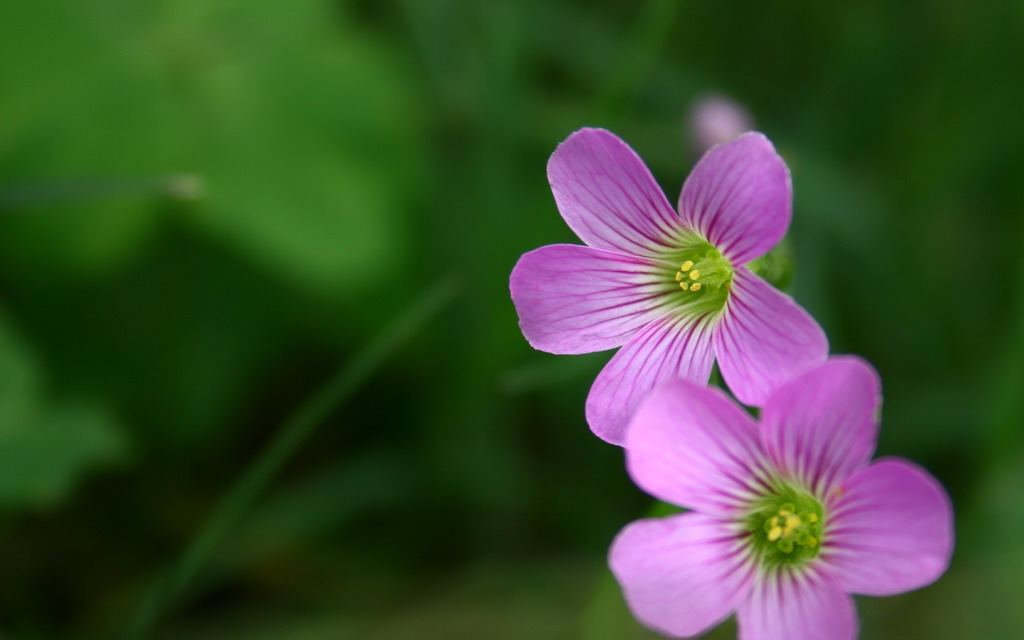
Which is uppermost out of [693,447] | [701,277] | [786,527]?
[701,277]

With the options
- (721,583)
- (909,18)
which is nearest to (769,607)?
(721,583)

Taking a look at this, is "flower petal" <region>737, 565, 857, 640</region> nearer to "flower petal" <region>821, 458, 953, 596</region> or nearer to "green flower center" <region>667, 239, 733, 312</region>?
"flower petal" <region>821, 458, 953, 596</region>

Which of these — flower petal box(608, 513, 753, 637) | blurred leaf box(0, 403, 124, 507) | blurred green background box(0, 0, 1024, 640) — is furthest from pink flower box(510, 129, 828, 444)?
blurred leaf box(0, 403, 124, 507)

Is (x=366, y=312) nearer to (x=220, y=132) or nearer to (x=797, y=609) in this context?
(x=220, y=132)

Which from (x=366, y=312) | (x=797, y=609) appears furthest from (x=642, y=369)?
(x=366, y=312)

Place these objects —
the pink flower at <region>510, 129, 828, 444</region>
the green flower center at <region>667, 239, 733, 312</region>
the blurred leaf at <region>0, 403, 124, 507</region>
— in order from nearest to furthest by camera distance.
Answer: the pink flower at <region>510, 129, 828, 444</region> → the green flower center at <region>667, 239, 733, 312</region> → the blurred leaf at <region>0, 403, 124, 507</region>

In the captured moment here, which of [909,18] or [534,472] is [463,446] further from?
[909,18]

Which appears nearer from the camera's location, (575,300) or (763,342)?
(763,342)

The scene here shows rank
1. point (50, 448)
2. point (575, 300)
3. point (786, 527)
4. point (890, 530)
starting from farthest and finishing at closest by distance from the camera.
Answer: point (50, 448) < point (575, 300) < point (786, 527) < point (890, 530)

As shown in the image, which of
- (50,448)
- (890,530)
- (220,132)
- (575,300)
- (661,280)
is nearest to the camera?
(890,530)
